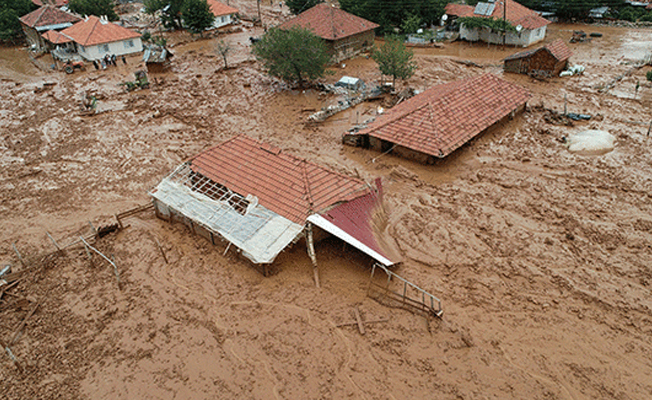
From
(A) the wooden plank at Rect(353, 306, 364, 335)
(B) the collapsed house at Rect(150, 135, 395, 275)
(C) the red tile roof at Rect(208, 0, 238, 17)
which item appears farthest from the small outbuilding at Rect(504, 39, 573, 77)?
(C) the red tile roof at Rect(208, 0, 238, 17)

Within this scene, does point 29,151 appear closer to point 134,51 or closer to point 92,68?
point 92,68

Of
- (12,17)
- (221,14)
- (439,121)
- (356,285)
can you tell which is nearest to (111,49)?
(221,14)

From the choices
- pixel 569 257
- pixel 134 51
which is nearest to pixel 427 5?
→ pixel 134 51

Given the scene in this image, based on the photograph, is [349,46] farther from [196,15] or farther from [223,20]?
[223,20]

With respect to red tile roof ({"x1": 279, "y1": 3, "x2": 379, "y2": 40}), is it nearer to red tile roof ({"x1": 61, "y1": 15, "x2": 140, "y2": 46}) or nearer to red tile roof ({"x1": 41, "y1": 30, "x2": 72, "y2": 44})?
red tile roof ({"x1": 61, "y1": 15, "x2": 140, "y2": 46})

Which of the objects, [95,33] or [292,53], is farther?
[95,33]

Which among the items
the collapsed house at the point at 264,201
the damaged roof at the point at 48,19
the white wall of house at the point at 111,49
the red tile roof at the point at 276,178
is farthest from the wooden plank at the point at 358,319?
the damaged roof at the point at 48,19

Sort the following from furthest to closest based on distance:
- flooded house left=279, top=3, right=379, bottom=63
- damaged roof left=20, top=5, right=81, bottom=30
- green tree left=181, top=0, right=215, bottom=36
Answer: green tree left=181, top=0, right=215, bottom=36 < damaged roof left=20, top=5, right=81, bottom=30 < flooded house left=279, top=3, right=379, bottom=63
